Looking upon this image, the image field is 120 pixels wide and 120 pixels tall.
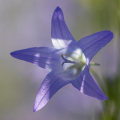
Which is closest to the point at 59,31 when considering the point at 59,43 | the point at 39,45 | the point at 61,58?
the point at 59,43

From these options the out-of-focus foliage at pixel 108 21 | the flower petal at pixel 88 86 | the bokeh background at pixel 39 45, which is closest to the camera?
the flower petal at pixel 88 86

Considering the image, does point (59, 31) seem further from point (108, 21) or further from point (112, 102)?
point (108, 21)

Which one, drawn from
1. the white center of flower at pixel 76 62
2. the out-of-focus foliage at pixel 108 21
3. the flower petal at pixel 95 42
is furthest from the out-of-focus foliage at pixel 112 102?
the flower petal at pixel 95 42

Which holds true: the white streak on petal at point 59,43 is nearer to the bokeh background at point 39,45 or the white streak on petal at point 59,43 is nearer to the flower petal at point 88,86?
the flower petal at point 88,86

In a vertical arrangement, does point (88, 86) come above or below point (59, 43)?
below

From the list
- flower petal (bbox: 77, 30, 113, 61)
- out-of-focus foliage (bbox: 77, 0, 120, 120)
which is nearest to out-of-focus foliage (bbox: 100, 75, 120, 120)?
out-of-focus foliage (bbox: 77, 0, 120, 120)

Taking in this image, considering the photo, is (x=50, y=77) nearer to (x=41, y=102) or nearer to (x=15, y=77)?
(x=41, y=102)

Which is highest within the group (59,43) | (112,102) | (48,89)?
(59,43)
